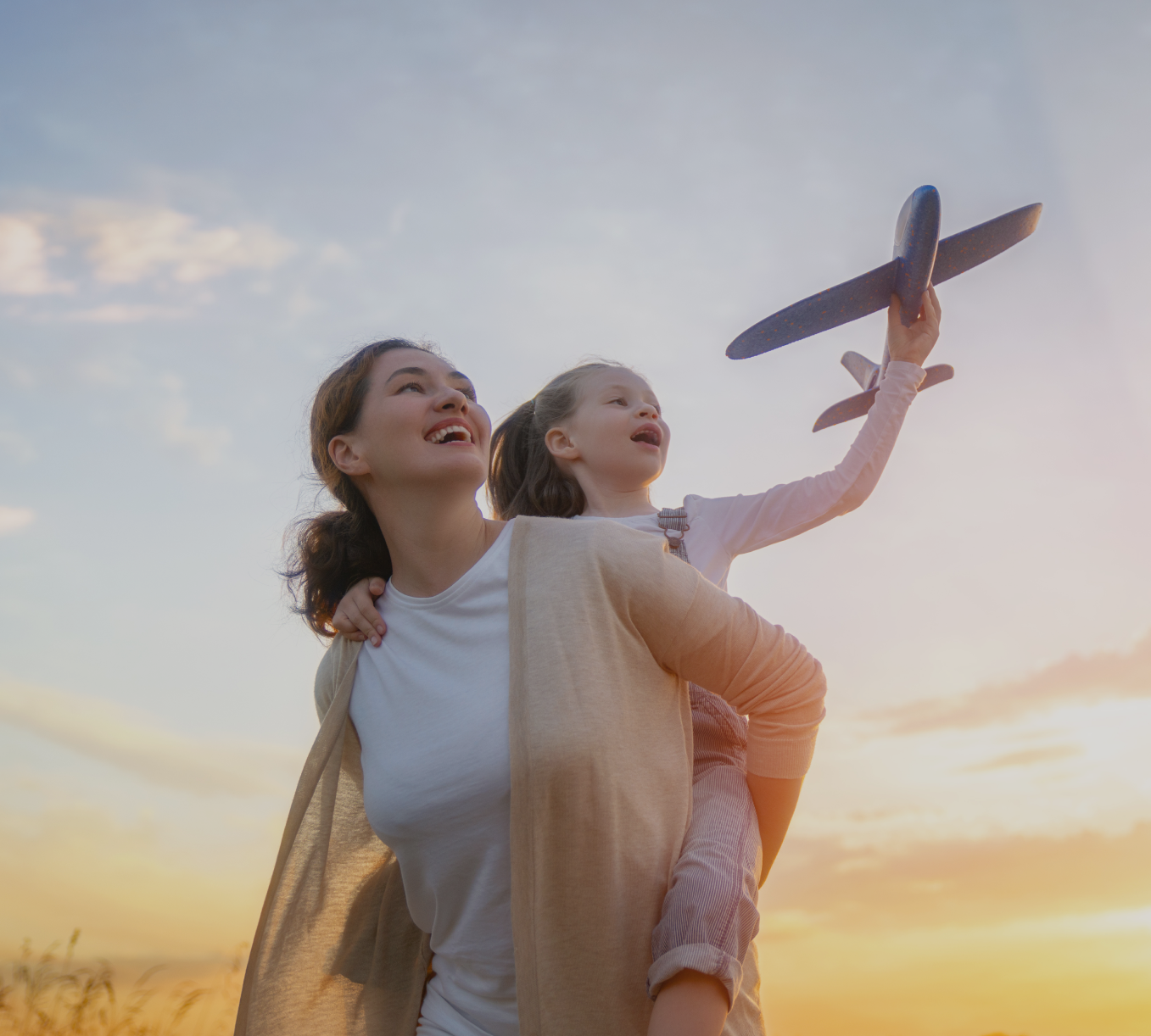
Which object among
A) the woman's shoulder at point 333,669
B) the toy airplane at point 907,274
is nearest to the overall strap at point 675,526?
the toy airplane at point 907,274

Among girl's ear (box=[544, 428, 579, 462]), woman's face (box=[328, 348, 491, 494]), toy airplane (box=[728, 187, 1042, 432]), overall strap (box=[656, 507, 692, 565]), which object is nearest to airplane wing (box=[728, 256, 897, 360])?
toy airplane (box=[728, 187, 1042, 432])

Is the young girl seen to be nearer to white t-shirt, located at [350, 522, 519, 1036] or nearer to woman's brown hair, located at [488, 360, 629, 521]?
woman's brown hair, located at [488, 360, 629, 521]

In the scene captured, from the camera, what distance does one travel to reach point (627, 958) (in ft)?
6.72

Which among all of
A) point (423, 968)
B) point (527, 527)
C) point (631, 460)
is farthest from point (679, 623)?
point (631, 460)

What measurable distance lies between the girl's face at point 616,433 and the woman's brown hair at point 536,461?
7 cm

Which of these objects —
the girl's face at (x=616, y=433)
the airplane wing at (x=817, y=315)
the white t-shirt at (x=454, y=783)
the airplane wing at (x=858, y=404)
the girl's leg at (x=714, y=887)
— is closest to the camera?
the girl's leg at (x=714, y=887)

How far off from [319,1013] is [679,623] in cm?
137

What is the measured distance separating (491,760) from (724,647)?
60cm

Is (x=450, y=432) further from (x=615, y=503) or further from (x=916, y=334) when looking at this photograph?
(x=916, y=334)

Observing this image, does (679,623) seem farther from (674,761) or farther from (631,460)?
(631,460)

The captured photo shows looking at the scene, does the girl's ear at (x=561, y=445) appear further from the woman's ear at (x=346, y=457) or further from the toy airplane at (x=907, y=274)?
the woman's ear at (x=346, y=457)

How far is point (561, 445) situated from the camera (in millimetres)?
4285

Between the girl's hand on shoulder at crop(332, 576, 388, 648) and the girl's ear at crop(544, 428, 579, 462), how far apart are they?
1566 millimetres

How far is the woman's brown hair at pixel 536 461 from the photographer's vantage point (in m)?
4.21
